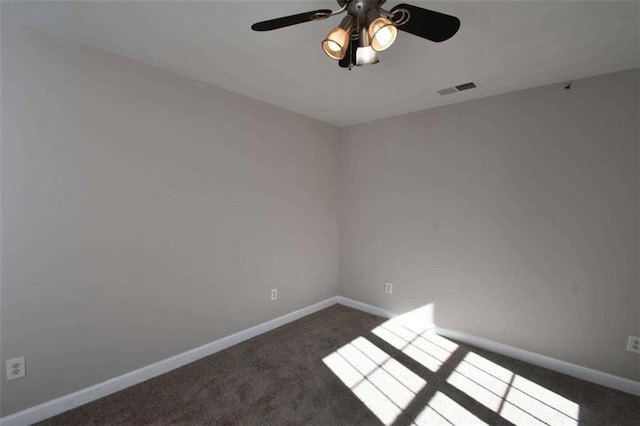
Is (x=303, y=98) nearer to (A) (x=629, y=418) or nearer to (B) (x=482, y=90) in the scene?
(B) (x=482, y=90)

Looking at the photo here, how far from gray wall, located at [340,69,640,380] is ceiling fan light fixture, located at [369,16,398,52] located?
1991 millimetres

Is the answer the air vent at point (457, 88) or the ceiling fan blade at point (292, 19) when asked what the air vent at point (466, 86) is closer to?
the air vent at point (457, 88)

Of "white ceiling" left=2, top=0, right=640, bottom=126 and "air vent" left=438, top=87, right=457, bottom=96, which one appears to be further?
"air vent" left=438, top=87, right=457, bottom=96

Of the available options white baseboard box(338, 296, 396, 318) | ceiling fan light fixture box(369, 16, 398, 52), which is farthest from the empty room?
white baseboard box(338, 296, 396, 318)

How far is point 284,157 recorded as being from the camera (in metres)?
3.17

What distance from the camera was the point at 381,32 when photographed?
1.16 meters

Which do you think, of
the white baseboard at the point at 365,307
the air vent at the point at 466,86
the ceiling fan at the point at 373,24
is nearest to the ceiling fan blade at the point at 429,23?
the ceiling fan at the point at 373,24

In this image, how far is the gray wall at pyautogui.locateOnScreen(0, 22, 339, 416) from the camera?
174cm

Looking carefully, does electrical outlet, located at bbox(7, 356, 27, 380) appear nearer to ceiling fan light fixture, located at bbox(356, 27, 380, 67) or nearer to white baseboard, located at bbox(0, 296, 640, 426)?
white baseboard, located at bbox(0, 296, 640, 426)

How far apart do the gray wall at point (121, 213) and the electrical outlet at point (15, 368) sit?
3 cm

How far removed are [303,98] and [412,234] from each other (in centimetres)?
182

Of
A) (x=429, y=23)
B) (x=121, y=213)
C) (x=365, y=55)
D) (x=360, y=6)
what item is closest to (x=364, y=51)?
(x=365, y=55)

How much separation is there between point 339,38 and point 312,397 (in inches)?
86.2

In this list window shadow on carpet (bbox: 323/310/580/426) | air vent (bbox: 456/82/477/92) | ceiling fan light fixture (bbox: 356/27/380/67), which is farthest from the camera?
air vent (bbox: 456/82/477/92)
